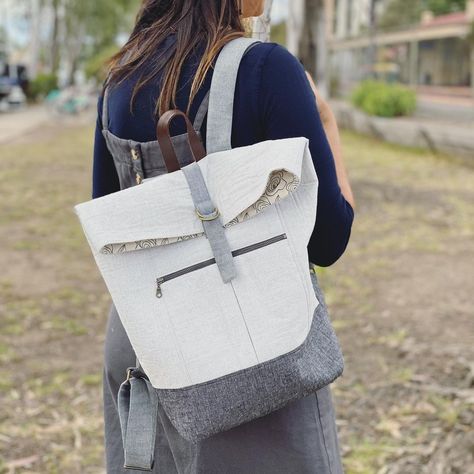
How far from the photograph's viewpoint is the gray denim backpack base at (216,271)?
4.23ft

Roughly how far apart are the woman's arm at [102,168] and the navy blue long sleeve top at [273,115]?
18 cm

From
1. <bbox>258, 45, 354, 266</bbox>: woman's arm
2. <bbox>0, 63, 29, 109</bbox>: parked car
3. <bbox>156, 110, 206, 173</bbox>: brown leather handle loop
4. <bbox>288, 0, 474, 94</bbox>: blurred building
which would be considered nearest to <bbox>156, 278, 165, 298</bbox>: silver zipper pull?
<bbox>156, 110, 206, 173</bbox>: brown leather handle loop

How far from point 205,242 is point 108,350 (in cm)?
53

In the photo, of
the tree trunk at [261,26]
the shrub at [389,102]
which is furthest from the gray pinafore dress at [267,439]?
the shrub at [389,102]

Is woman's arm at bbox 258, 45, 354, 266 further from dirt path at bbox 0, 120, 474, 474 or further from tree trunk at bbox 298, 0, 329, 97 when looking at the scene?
tree trunk at bbox 298, 0, 329, 97

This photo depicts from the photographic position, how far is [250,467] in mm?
1496

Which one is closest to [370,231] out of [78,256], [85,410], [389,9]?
[78,256]

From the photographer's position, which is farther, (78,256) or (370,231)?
(370,231)

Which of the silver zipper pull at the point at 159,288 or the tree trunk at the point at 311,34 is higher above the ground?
the silver zipper pull at the point at 159,288

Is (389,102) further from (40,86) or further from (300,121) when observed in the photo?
(40,86)

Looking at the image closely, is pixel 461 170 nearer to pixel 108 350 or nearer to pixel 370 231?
pixel 370 231

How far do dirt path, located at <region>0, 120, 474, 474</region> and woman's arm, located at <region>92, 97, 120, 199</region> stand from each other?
167cm

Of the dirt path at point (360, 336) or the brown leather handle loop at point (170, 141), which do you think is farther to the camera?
the dirt path at point (360, 336)

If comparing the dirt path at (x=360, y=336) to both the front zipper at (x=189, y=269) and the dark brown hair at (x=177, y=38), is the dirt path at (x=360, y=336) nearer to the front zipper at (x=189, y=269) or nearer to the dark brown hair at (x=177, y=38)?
the front zipper at (x=189, y=269)
